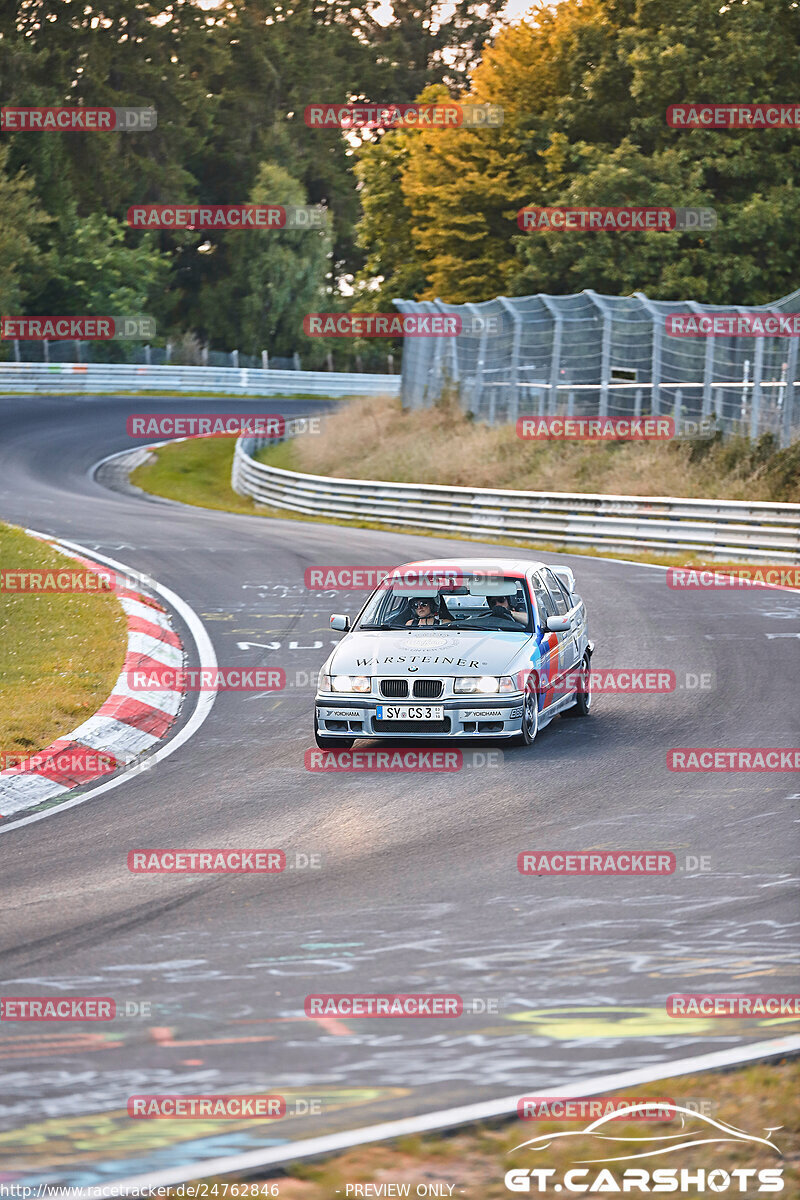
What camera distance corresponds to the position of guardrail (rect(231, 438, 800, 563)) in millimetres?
24547

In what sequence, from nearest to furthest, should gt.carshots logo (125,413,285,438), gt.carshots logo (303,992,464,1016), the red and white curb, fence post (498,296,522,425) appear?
gt.carshots logo (303,992,464,1016), the red and white curb, fence post (498,296,522,425), gt.carshots logo (125,413,285,438)

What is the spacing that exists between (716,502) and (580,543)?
3.35 meters

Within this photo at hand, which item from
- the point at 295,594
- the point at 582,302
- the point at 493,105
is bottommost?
the point at 295,594

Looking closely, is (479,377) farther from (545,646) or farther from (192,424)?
(545,646)

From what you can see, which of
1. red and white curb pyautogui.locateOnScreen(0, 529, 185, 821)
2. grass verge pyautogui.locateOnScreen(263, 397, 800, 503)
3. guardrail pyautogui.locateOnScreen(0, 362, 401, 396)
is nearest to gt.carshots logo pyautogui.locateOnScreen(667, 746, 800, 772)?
red and white curb pyautogui.locateOnScreen(0, 529, 185, 821)

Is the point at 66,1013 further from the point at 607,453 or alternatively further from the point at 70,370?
the point at 70,370

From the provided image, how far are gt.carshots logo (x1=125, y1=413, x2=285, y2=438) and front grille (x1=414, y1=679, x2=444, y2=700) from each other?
115 ft

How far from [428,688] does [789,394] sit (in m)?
18.3

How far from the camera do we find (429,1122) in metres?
5.00

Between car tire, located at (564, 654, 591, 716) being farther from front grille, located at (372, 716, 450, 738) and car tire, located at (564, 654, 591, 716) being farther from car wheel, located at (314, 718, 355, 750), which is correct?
car wheel, located at (314, 718, 355, 750)

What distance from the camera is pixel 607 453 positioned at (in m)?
32.3

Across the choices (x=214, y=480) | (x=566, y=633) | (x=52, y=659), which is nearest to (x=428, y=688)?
(x=566, y=633)

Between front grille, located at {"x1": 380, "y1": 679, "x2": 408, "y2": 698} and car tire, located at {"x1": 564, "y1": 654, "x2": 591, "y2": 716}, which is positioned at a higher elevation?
front grille, located at {"x1": 380, "y1": 679, "x2": 408, "y2": 698}

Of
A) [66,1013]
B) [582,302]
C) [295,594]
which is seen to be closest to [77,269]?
[582,302]
